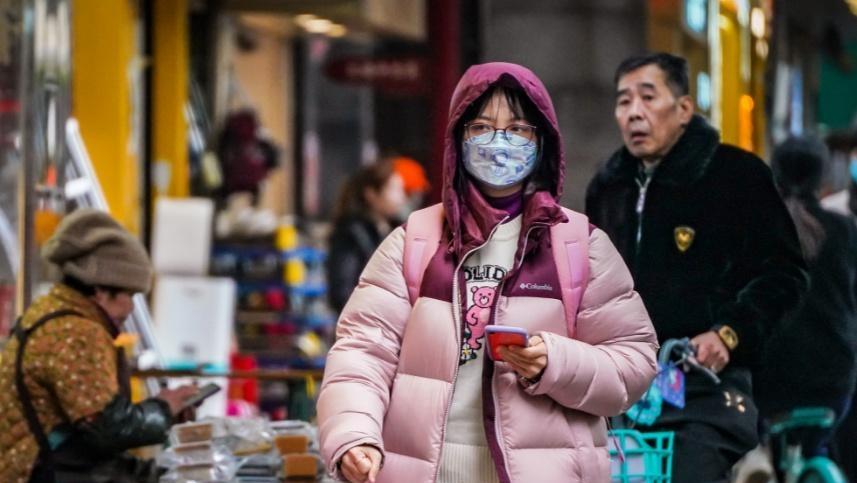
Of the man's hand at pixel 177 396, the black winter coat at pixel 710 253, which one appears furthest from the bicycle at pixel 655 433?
the man's hand at pixel 177 396

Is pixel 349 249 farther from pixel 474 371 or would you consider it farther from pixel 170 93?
pixel 474 371

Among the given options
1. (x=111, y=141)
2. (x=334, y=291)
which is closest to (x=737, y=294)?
(x=334, y=291)

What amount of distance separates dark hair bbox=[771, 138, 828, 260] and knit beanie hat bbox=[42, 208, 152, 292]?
2.25 meters

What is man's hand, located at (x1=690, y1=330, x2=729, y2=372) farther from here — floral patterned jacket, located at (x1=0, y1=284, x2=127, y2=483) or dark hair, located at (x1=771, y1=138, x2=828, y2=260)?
floral patterned jacket, located at (x1=0, y1=284, x2=127, y2=483)

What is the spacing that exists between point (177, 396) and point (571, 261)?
235cm

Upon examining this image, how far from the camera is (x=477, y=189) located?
4.79 m

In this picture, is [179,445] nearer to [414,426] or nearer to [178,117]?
[414,426]

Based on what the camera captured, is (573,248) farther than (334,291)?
No

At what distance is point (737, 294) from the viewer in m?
5.51

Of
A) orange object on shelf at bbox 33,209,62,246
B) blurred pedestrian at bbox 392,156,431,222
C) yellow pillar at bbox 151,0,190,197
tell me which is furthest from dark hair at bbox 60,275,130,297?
blurred pedestrian at bbox 392,156,431,222

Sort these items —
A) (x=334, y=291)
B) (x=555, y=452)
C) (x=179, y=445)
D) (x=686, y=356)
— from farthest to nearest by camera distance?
(x=334, y=291), (x=179, y=445), (x=686, y=356), (x=555, y=452)

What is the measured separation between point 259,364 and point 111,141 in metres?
2.29

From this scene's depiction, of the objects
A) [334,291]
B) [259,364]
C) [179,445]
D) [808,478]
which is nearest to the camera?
[808,478]

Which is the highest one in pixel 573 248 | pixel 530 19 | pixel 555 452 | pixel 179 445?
pixel 530 19
